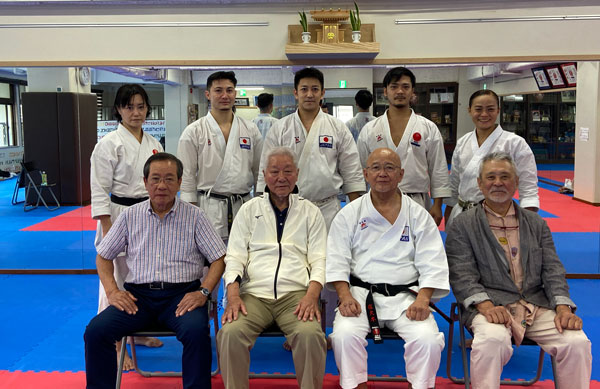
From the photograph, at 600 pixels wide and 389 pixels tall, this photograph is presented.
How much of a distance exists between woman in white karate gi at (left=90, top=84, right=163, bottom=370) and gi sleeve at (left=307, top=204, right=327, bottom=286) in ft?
3.38

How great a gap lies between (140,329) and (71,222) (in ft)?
12.2

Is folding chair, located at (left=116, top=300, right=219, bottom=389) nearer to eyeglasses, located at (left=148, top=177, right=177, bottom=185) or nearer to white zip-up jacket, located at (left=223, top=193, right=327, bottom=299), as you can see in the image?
white zip-up jacket, located at (left=223, top=193, right=327, bottom=299)

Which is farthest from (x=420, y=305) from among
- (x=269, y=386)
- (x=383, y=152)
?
(x=269, y=386)

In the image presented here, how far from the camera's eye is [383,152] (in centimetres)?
240

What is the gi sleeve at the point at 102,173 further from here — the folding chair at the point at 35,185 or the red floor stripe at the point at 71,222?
the folding chair at the point at 35,185

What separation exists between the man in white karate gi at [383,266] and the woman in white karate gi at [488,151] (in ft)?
2.27

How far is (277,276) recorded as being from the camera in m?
2.44

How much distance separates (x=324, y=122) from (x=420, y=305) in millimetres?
1267

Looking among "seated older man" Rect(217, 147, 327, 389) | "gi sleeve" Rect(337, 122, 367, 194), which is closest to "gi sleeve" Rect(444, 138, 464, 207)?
"gi sleeve" Rect(337, 122, 367, 194)

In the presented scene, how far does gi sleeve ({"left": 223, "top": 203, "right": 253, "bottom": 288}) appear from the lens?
8.02ft

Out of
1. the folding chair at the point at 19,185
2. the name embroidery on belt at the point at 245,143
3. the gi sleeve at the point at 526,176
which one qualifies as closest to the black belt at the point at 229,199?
the name embroidery on belt at the point at 245,143

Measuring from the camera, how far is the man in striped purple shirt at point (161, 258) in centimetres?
234

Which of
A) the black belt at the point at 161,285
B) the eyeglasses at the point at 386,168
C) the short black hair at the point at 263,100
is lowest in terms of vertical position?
the black belt at the point at 161,285

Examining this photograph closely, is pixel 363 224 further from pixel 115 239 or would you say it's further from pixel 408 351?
pixel 115 239
